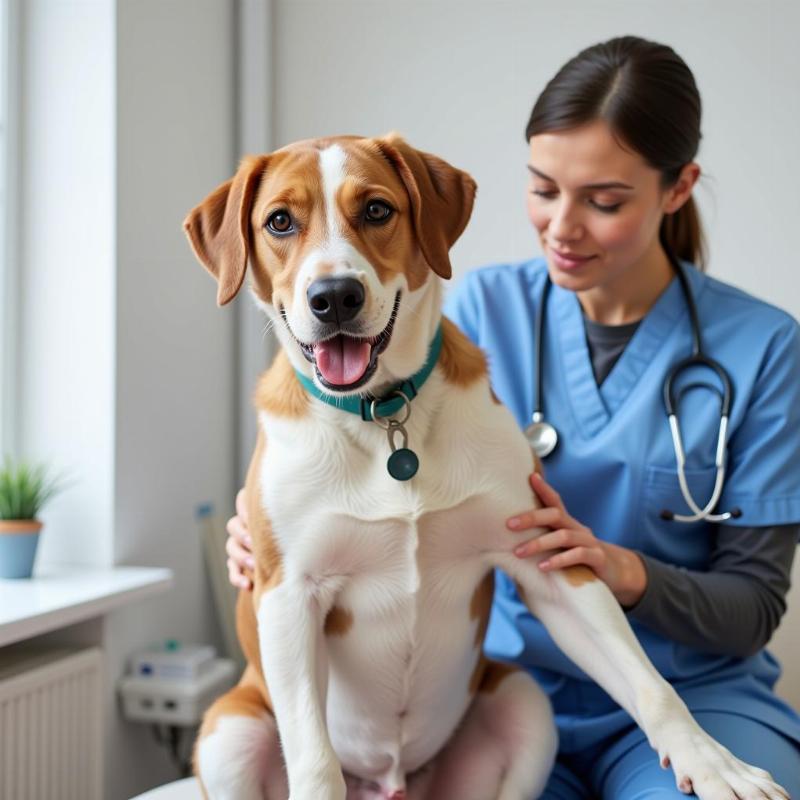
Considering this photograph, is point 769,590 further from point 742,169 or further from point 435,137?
point 435,137

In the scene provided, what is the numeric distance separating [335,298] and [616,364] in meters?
0.68

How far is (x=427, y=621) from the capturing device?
1200mm

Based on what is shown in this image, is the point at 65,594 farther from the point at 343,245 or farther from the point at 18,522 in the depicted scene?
the point at 343,245

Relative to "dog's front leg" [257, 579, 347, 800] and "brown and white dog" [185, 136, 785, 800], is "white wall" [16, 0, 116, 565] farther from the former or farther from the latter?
"dog's front leg" [257, 579, 347, 800]

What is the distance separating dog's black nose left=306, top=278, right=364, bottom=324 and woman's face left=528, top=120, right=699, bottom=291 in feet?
1.78

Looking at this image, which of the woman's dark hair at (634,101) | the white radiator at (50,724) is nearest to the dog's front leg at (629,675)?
the woman's dark hair at (634,101)

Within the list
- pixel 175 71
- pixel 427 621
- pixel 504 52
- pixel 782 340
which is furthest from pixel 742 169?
pixel 427 621

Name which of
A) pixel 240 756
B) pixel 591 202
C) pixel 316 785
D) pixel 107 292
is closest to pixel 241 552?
pixel 240 756

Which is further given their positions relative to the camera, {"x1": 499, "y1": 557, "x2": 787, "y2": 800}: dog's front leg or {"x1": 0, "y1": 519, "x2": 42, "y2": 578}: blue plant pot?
{"x1": 0, "y1": 519, "x2": 42, "y2": 578}: blue plant pot

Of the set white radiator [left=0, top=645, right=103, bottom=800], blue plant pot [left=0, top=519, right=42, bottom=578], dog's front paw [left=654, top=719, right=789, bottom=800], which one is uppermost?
blue plant pot [left=0, top=519, right=42, bottom=578]

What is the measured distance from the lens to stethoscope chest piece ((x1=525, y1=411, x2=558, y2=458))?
1.50m

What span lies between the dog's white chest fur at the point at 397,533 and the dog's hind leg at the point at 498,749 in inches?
3.6

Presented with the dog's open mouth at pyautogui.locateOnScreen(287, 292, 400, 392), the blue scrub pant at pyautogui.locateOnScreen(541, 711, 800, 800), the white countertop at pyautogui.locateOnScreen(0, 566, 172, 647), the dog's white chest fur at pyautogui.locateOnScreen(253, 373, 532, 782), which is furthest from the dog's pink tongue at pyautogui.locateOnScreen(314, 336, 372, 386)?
the white countertop at pyautogui.locateOnScreen(0, 566, 172, 647)

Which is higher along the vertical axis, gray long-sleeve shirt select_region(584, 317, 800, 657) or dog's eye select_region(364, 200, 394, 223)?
dog's eye select_region(364, 200, 394, 223)
